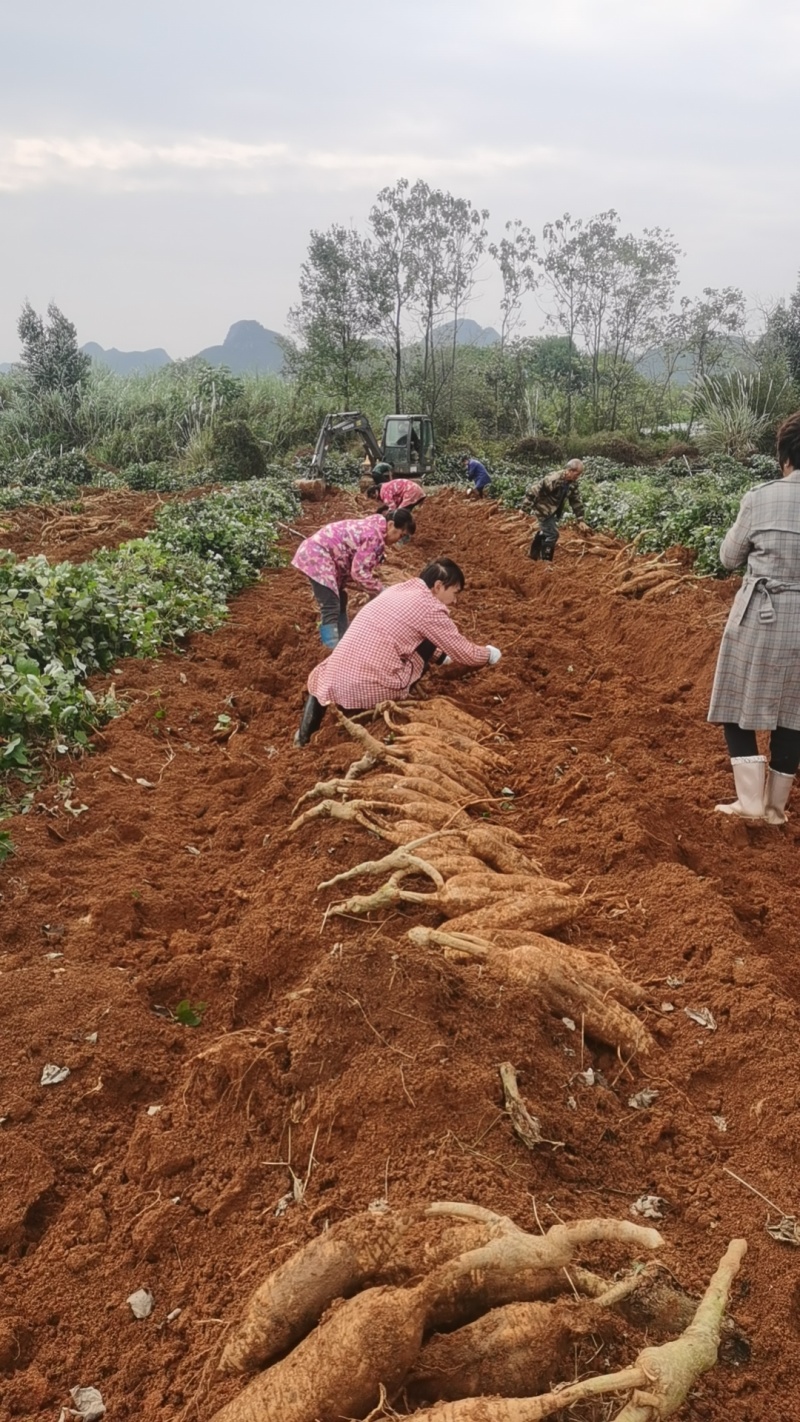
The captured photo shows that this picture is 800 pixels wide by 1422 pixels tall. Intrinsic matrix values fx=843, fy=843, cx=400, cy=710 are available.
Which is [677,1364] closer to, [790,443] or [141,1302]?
[141,1302]

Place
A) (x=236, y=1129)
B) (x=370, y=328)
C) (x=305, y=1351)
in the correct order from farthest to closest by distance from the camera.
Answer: (x=370, y=328) → (x=236, y=1129) → (x=305, y=1351)

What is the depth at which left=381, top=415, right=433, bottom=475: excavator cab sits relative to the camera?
21938 mm

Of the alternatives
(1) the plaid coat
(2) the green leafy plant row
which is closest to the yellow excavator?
(2) the green leafy plant row

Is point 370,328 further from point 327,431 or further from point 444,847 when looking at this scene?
point 444,847

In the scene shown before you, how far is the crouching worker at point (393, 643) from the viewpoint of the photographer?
5176 mm

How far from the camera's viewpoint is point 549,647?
774cm

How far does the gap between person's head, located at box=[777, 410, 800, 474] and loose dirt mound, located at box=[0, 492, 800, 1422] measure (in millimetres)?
1797

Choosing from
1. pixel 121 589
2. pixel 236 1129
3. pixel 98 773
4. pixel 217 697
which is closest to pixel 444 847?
pixel 236 1129

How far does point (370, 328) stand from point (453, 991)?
4098 cm

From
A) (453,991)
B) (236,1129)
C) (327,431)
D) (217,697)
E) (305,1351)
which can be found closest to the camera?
(305,1351)

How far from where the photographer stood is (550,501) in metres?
11.6

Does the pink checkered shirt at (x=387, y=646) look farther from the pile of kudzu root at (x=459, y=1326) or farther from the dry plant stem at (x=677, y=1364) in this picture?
the dry plant stem at (x=677, y=1364)

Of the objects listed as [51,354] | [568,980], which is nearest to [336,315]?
[51,354]

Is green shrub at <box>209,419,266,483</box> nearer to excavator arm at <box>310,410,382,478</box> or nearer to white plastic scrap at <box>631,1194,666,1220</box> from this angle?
excavator arm at <box>310,410,382,478</box>
